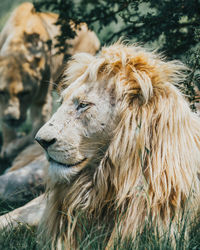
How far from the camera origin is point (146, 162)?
1719mm

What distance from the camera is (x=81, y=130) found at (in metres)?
1.72

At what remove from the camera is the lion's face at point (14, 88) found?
4.28 m

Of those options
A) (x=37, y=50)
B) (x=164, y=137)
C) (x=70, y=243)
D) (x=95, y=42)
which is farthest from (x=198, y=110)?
(x=95, y=42)

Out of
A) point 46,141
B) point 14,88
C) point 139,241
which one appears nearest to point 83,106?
point 46,141

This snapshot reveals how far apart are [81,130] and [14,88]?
2.72 metres

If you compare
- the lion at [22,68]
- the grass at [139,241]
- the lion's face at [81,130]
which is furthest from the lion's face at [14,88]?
the lion's face at [81,130]

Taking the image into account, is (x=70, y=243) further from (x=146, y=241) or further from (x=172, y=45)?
(x=172, y=45)

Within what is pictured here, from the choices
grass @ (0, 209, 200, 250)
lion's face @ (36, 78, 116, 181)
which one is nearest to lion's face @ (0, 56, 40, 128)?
grass @ (0, 209, 200, 250)

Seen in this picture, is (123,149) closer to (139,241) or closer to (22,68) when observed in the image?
(139,241)

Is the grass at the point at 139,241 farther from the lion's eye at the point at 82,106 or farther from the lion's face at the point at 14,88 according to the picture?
the lion's face at the point at 14,88

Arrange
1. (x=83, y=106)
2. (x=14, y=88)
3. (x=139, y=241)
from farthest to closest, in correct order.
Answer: (x=14, y=88), (x=83, y=106), (x=139, y=241)

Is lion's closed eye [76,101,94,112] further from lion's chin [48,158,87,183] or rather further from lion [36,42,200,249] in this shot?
lion's chin [48,158,87,183]

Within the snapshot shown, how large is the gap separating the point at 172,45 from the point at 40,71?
209 cm

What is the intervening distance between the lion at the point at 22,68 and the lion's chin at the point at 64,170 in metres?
2.53
